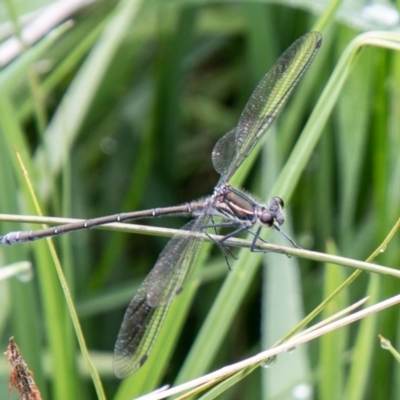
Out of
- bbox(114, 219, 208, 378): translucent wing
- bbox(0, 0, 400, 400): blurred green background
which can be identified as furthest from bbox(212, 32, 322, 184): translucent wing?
bbox(114, 219, 208, 378): translucent wing

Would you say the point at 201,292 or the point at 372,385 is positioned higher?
the point at 201,292

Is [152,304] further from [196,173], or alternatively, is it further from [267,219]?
[196,173]

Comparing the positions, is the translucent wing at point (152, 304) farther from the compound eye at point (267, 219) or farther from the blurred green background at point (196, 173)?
the compound eye at point (267, 219)

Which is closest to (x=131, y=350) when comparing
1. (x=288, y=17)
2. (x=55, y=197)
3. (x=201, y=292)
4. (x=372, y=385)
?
(x=55, y=197)

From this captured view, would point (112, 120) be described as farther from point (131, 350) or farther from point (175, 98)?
point (131, 350)

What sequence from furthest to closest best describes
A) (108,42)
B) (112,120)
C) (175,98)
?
(112,120), (175,98), (108,42)

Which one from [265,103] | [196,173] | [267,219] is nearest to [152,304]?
[267,219]
